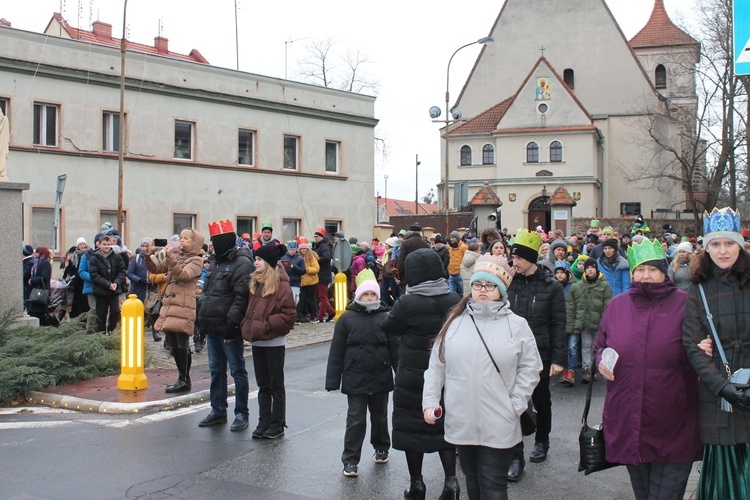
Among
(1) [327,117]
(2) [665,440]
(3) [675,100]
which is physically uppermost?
(3) [675,100]

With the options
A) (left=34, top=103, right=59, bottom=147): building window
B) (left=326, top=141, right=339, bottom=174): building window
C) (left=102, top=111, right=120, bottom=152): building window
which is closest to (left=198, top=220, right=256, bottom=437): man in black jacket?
(left=34, top=103, right=59, bottom=147): building window

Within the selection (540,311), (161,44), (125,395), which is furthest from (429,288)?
(161,44)

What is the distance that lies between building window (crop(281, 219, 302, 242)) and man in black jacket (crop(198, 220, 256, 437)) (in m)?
23.5

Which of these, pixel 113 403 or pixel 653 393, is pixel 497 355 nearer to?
pixel 653 393

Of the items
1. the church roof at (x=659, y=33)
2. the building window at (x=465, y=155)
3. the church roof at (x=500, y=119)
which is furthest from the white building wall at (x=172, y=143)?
the church roof at (x=659, y=33)

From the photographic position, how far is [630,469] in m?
4.85

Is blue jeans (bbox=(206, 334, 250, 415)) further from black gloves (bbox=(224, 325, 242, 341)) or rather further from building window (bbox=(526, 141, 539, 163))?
building window (bbox=(526, 141, 539, 163))

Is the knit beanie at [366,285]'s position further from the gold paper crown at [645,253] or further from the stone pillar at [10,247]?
the stone pillar at [10,247]

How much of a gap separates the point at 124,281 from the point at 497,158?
139ft

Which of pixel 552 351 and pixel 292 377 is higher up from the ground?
pixel 552 351

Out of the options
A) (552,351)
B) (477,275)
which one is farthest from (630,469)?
(552,351)

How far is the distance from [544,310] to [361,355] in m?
1.70

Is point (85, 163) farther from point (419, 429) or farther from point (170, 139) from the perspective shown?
point (419, 429)

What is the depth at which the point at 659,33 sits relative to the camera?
6131 centimetres
